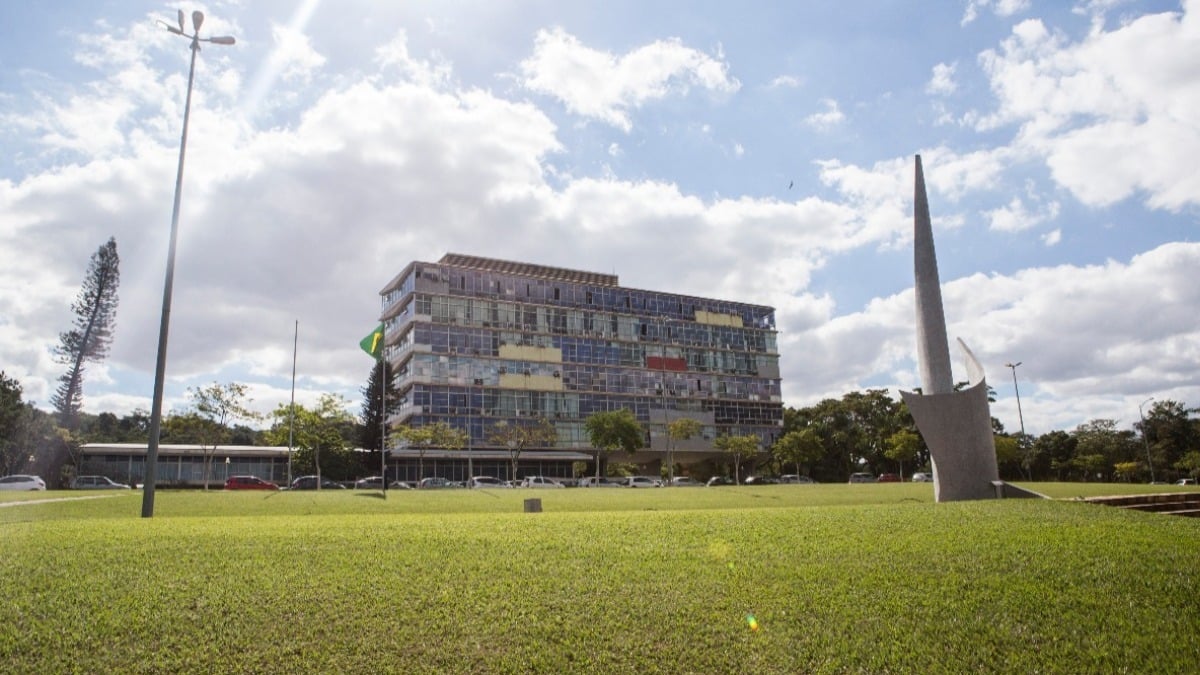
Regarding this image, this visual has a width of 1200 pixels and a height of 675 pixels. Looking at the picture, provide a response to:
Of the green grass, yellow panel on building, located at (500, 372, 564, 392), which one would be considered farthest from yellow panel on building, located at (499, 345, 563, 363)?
the green grass

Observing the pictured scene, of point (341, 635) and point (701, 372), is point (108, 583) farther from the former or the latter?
point (701, 372)

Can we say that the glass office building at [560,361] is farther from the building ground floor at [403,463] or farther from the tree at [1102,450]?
the tree at [1102,450]

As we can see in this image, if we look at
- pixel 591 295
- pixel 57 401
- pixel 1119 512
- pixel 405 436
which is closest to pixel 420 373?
pixel 405 436

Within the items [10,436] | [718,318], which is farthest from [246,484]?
[718,318]

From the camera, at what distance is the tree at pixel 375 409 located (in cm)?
6438

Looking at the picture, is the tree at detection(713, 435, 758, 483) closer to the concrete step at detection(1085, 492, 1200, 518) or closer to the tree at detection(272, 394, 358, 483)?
the tree at detection(272, 394, 358, 483)

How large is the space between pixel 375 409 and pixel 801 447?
3694 centimetres

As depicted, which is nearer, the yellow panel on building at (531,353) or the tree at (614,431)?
the tree at (614,431)

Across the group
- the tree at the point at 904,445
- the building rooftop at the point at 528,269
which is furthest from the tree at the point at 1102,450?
the building rooftop at the point at 528,269

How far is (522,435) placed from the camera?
5984cm

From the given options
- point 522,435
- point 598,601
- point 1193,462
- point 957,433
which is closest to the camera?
point 598,601

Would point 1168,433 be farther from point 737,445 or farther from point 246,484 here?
point 246,484

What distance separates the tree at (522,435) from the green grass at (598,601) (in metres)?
46.6

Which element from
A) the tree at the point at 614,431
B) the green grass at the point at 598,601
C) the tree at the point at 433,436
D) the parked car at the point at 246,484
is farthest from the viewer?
the tree at the point at 614,431
